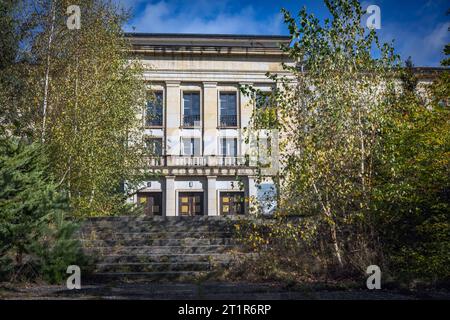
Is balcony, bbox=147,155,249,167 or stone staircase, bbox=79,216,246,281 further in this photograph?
balcony, bbox=147,155,249,167

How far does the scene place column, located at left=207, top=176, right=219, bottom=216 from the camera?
3384 cm

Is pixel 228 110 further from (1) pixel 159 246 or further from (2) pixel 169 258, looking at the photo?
(2) pixel 169 258

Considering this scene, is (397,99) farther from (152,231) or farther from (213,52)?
(213,52)

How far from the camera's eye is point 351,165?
9273 mm

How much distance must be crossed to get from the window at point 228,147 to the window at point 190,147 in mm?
1956

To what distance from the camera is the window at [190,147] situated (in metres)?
35.3

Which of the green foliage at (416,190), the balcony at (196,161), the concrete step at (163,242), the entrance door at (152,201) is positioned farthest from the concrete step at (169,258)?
the entrance door at (152,201)

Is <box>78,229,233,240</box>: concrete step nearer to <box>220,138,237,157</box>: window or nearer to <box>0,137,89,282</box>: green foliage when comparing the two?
<box>0,137,89,282</box>: green foliage

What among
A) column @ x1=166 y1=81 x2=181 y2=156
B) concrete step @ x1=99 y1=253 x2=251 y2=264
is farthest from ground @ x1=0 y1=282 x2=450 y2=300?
column @ x1=166 y1=81 x2=181 y2=156

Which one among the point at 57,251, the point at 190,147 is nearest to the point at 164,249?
the point at 57,251

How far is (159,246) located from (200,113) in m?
25.6

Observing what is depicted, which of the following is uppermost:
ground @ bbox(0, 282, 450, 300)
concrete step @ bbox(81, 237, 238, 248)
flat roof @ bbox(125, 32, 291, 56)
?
flat roof @ bbox(125, 32, 291, 56)

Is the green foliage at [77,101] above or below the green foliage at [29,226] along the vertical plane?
above

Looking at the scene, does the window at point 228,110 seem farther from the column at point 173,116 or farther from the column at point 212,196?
the column at point 212,196
